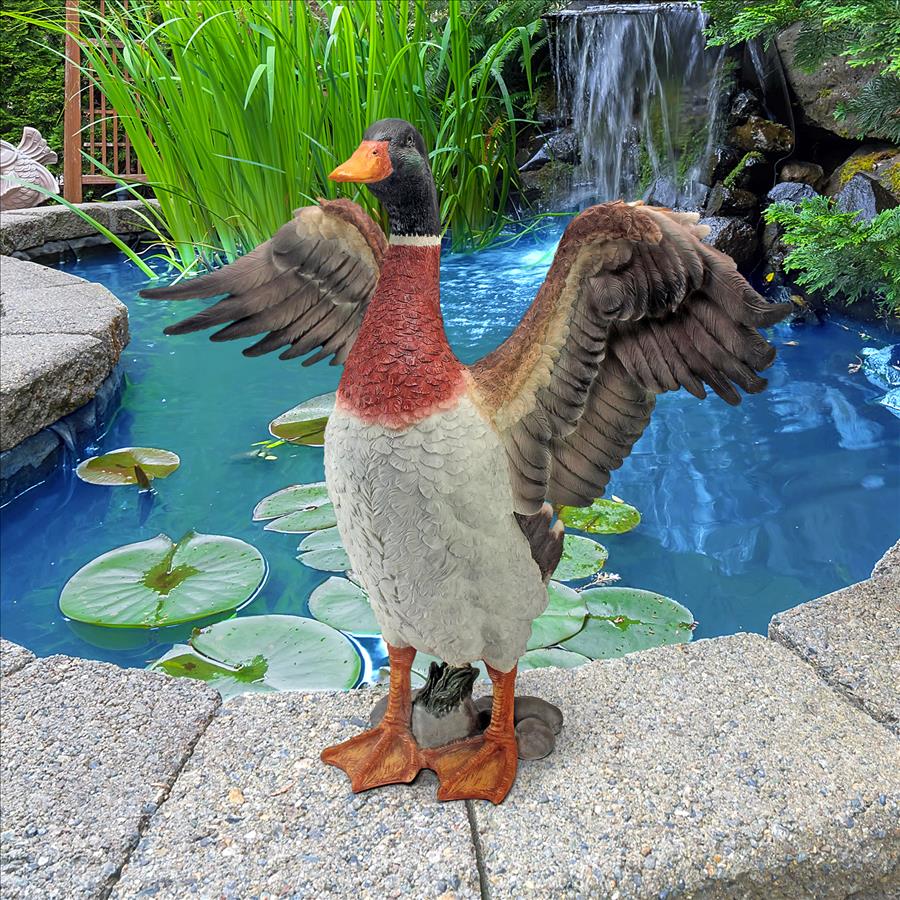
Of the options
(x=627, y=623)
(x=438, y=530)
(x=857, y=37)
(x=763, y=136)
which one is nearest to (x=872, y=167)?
(x=763, y=136)

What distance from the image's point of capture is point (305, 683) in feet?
Result: 5.32

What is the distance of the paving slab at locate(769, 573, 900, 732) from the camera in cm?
128

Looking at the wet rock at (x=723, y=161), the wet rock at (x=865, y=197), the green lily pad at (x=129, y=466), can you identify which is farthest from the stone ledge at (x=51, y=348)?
the wet rock at (x=723, y=161)

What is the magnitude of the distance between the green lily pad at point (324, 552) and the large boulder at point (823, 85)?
3355 mm

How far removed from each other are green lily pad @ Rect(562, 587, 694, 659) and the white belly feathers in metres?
0.68

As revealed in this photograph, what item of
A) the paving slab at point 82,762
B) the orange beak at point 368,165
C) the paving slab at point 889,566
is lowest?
the paving slab at point 82,762

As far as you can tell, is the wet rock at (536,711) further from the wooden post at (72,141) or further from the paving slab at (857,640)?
the wooden post at (72,141)

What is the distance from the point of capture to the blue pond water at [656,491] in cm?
202

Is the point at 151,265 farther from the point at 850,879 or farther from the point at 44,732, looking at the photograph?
the point at 850,879

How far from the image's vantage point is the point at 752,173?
4.41m

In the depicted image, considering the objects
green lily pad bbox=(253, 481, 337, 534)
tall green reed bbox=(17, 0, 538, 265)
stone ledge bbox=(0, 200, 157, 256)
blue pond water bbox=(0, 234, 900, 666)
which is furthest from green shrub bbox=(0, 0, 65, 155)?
green lily pad bbox=(253, 481, 337, 534)

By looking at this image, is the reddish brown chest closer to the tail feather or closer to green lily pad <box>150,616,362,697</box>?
the tail feather

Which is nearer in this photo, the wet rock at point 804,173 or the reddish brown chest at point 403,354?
the reddish brown chest at point 403,354

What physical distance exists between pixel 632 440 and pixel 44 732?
3.21 ft
